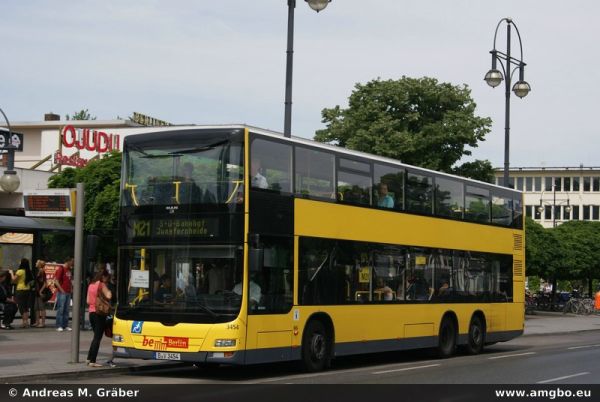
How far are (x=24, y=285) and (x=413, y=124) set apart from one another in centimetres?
2896

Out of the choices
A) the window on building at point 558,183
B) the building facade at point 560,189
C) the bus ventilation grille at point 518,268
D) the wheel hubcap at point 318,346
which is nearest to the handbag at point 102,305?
the wheel hubcap at point 318,346

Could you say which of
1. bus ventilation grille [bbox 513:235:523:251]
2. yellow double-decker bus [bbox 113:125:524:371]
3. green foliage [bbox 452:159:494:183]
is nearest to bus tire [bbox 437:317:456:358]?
yellow double-decker bus [bbox 113:125:524:371]

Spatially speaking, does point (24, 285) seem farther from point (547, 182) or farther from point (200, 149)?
point (547, 182)

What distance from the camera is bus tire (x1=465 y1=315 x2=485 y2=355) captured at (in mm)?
22688

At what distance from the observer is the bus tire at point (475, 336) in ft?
74.4

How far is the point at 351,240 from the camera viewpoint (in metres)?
17.9

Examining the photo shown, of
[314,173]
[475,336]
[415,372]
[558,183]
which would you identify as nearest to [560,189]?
[558,183]

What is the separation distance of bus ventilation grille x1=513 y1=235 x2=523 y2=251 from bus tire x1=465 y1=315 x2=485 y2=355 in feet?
8.55

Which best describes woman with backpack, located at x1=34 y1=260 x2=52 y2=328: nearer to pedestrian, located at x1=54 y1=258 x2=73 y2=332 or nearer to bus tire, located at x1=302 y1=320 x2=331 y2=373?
pedestrian, located at x1=54 y1=258 x2=73 y2=332

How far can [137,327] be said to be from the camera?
1551 centimetres

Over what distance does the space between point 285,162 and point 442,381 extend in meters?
4.49
